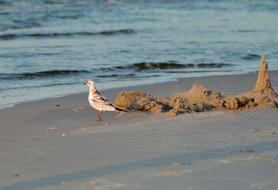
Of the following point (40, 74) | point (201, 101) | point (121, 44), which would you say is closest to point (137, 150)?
point (201, 101)

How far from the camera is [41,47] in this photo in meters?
20.0

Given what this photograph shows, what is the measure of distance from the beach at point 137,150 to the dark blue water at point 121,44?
7.46ft

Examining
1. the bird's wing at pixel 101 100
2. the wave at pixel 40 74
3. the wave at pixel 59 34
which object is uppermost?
the bird's wing at pixel 101 100

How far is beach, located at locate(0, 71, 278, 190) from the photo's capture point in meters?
6.70

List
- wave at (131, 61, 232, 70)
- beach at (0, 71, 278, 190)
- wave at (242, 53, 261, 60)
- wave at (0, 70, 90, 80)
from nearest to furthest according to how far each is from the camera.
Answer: beach at (0, 71, 278, 190)
wave at (0, 70, 90, 80)
wave at (131, 61, 232, 70)
wave at (242, 53, 261, 60)

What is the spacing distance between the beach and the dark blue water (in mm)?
2273

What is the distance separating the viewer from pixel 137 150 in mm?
7844

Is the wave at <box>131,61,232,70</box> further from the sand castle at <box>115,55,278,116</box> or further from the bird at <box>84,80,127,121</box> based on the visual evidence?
the bird at <box>84,80,127,121</box>

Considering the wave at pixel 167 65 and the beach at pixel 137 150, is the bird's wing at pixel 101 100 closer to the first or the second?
the beach at pixel 137 150

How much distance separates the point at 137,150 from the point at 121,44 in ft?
44.5

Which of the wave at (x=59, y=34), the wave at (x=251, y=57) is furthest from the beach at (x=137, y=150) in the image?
the wave at (x=59, y=34)

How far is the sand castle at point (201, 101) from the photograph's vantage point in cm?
1027

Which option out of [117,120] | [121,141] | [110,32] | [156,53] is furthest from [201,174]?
[110,32]

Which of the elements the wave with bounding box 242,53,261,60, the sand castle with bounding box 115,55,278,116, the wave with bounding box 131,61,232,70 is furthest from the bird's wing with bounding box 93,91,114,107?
the wave with bounding box 242,53,261,60
